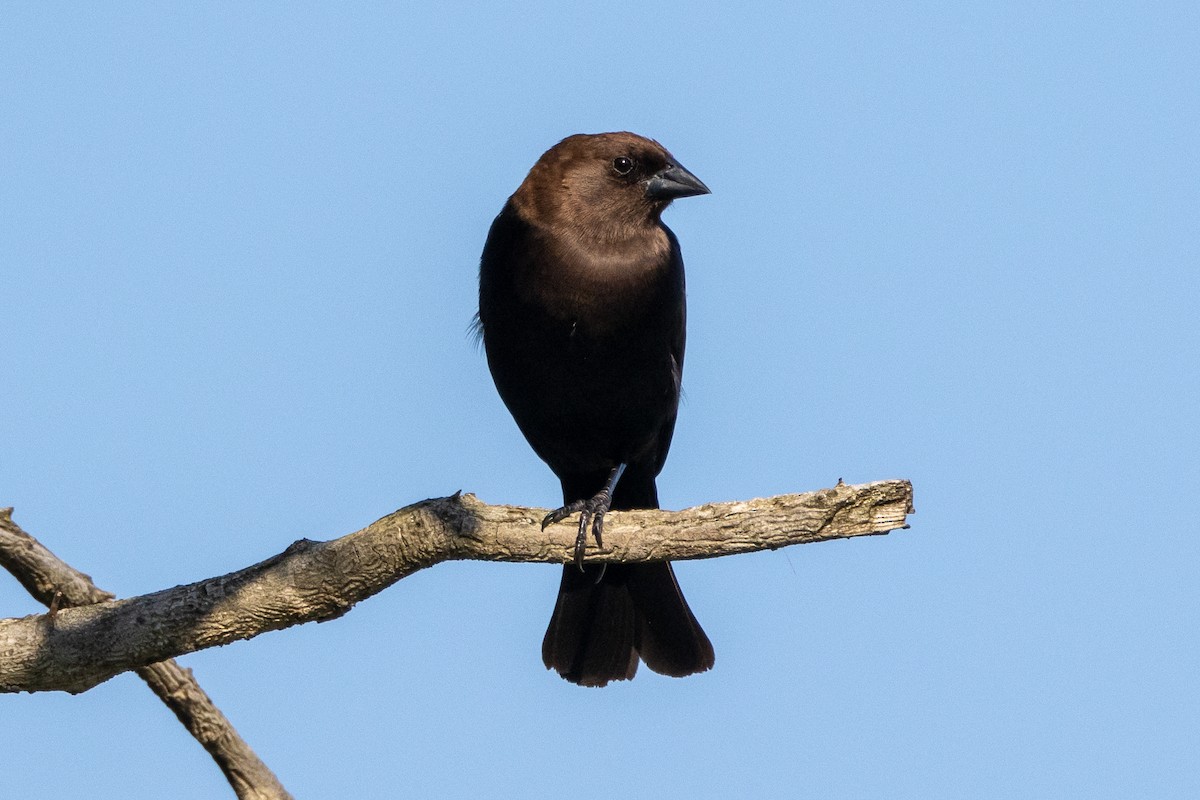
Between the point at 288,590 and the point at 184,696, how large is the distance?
599mm

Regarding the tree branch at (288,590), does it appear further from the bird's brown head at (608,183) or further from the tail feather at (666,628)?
the bird's brown head at (608,183)

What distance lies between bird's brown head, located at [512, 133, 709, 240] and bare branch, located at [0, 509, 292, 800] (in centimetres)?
202

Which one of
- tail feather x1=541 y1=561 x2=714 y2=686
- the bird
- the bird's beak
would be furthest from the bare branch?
the bird's beak

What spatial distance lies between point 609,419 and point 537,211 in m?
0.81

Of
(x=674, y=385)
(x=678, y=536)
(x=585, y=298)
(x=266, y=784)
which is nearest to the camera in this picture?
(x=678, y=536)

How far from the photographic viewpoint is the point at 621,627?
5.44m

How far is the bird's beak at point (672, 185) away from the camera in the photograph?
17.4 feet

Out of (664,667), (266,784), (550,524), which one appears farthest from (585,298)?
(266,784)

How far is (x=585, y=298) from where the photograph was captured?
16.2 feet

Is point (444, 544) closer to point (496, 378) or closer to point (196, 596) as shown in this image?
point (196, 596)

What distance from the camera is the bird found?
495cm

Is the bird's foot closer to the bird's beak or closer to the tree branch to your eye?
the tree branch

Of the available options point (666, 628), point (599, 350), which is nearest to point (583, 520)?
point (599, 350)

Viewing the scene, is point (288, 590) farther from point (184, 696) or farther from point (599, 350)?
point (599, 350)
